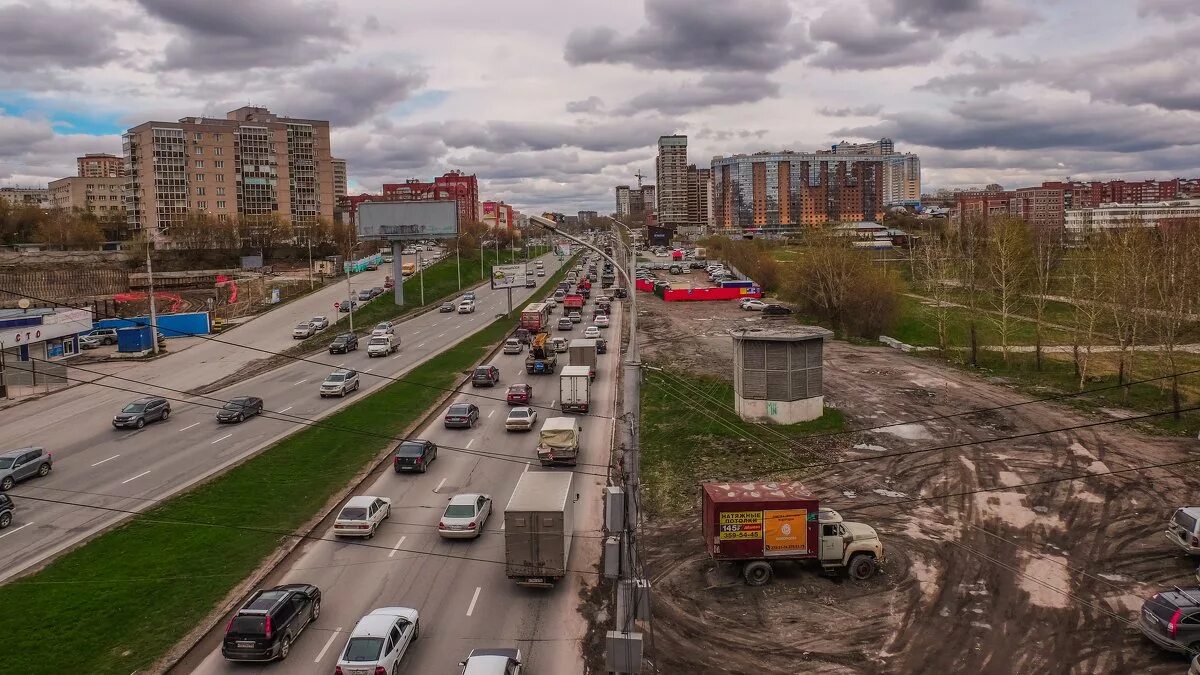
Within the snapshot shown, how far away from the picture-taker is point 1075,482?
2789 centimetres

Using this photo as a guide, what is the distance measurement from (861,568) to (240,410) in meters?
29.8

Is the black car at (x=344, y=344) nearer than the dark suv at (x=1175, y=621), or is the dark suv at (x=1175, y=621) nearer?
the dark suv at (x=1175, y=621)

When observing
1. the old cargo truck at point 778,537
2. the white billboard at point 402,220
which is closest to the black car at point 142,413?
the old cargo truck at point 778,537

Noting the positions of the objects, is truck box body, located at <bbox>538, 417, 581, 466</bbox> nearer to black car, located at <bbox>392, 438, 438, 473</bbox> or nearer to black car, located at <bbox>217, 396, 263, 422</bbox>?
black car, located at <bbox>392, 438, 438, 473</bbox>

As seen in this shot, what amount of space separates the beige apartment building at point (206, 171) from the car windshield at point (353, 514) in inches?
4398

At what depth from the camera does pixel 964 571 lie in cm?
2069

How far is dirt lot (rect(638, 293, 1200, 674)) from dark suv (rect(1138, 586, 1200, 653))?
0.41 m

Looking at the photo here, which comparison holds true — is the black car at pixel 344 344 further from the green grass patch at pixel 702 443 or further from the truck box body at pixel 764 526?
the truck box body at pixel 764 526

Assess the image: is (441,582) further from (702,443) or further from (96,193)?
(96,193)

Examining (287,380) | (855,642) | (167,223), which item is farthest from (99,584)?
(167,223)

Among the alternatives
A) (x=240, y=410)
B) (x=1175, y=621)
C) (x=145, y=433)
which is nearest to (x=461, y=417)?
(x=240, y=410)

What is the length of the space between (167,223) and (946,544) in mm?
132051

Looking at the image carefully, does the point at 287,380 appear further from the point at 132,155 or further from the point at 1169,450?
the point at 132,155

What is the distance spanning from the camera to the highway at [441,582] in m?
16.2
